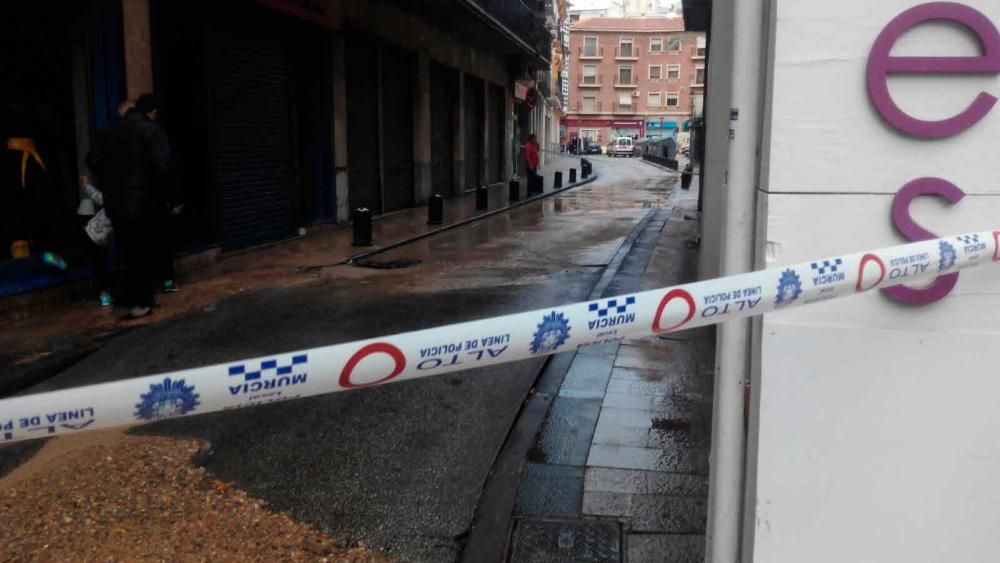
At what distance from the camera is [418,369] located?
6.57 feet

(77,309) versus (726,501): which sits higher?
(726,501)

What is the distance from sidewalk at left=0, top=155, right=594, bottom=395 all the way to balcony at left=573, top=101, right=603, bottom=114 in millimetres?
80452

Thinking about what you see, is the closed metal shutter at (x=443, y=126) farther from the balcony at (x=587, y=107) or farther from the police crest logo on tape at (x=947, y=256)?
the balcony at (x=587, y=107)

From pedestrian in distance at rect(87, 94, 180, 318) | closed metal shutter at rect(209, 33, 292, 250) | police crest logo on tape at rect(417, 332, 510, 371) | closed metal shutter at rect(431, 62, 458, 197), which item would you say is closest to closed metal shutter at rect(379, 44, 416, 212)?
closed metal shutter at rect(431, 62, 458, 197)

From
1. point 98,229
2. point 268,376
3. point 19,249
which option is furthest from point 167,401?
point 19,249

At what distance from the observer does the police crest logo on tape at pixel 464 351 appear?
200cm

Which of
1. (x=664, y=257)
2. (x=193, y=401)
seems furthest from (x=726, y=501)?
(x=664, y=257)

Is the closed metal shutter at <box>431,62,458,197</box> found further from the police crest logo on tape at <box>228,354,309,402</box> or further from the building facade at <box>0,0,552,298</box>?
the police crest logo on tape at <box>228,354,309,402</box>

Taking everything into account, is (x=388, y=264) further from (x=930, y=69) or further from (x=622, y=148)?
(x=622, y=148)

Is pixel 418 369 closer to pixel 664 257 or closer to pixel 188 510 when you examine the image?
pixel 188 510

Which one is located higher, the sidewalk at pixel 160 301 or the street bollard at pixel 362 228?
the street bollard at pixel 362 228

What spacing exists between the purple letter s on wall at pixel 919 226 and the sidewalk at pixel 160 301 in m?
5.81

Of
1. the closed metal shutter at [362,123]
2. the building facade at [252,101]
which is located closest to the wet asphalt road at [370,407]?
the building facade at [252,101]

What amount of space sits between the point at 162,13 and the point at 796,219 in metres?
10.6
